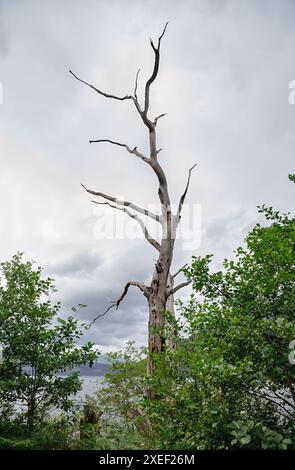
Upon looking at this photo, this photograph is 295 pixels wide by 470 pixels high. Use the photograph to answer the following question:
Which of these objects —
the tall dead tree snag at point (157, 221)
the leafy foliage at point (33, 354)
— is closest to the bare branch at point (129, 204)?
the tall dead tree snag at point (157, 221)

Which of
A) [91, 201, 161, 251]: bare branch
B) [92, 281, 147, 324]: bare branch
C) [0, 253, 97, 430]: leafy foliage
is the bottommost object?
[0, 253, 97, 430]: leafy foliage

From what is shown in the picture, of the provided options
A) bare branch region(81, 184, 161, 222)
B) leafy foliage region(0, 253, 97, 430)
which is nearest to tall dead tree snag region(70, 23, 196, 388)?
bare branch region(81, 184, 161, 222)

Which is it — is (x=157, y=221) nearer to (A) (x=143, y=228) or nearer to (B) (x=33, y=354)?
(A) (x=143, y=228)

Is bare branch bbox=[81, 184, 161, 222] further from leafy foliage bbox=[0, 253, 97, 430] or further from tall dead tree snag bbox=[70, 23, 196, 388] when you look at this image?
leafy foliage bbox=[0, 253, 97, 430]

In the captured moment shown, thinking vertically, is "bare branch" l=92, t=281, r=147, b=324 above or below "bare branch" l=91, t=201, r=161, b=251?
below

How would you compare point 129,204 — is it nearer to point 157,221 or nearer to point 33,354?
point 157,221

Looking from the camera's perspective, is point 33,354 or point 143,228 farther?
point 143,228

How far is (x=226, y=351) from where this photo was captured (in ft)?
12.4

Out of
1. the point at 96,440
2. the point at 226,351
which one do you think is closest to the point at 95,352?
the point at 96,440

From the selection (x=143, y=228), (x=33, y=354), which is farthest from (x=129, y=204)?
(x=33, y=354)

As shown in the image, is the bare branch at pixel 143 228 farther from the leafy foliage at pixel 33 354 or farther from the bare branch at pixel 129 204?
the leafy foliage at pixel 33 354

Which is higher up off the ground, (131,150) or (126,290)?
(131,150)
